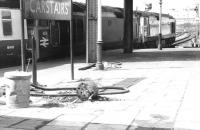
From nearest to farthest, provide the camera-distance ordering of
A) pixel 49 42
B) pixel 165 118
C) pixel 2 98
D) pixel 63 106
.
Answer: pixel 165 118 < pixel 63 106 < pixel 2 98 < pixel 49 42

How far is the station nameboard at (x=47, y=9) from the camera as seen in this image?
39.3ft

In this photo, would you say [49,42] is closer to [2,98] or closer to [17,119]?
[2,98]

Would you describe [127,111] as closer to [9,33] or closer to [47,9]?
[47,9]

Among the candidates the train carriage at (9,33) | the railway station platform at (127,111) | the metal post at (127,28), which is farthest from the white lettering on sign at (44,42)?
the metal post at (127,28)

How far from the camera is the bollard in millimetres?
9094

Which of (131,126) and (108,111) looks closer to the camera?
(131,126)

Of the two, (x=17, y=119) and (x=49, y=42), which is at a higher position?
(x=49, y=42)

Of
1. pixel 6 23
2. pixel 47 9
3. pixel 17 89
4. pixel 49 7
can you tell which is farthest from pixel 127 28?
pixel 17 89

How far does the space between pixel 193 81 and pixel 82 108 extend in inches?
209

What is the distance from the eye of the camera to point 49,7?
1334cm

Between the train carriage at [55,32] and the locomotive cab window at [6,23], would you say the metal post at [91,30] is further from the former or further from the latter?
the locomotive cab window at [6,23]

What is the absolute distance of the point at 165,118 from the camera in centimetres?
801

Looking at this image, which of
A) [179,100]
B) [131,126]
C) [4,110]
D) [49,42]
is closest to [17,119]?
[4,110]

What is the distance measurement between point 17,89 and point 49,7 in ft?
16.0
